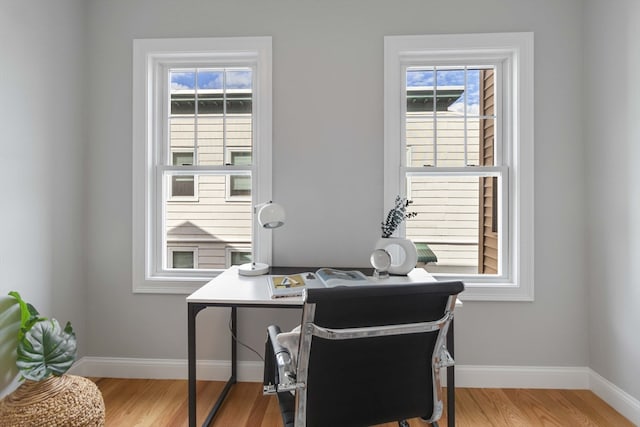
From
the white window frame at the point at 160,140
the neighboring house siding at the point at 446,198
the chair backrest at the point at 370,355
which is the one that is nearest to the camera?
the chair backrest at the point at 370,355

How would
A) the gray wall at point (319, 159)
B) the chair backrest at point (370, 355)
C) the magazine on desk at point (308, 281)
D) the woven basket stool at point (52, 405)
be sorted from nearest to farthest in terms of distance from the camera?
the chair backrest at point (370, 355) < the woven basket stool at point (52, 405) < the magazine on desk at point (308, 281) < the gray wall at point (319, 159)

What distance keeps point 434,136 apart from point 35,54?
2539 millimetres

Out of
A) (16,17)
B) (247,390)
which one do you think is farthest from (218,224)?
(16,17)

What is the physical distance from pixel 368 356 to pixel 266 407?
1.24 metres

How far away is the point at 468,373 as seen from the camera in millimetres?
2336

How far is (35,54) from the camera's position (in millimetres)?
2076

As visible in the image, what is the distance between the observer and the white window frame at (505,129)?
231cm

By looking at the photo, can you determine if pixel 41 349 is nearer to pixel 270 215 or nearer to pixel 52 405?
pixel 52 405

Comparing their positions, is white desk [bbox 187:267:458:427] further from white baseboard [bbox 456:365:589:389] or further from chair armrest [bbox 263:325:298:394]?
white baseboard [bbox 456:365:589:389]

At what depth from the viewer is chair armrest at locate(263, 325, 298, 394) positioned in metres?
1.17

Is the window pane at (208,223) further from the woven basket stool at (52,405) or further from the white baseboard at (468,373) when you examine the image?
the woven basket stool at (52,405)

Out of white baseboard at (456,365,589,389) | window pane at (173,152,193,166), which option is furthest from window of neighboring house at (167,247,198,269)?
white baseboard at (456,365,589,389)

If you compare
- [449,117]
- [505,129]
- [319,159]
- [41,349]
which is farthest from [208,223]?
[505,129]

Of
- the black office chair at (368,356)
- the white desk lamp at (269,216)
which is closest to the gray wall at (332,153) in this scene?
the white desk lamp at (269,216)
